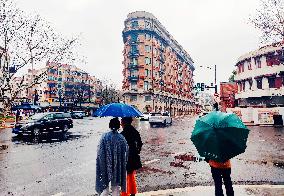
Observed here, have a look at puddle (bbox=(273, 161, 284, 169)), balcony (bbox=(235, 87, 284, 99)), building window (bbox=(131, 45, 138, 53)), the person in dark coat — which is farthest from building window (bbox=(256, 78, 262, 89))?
the person in dark coat

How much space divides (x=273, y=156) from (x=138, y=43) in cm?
6483

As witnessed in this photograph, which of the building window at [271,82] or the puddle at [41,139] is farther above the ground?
the building window at [271,82]

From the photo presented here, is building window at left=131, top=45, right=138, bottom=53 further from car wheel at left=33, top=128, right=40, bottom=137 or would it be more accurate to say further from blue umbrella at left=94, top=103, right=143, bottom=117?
blue umbrella at left=94, top=103, right=143, bottom=117

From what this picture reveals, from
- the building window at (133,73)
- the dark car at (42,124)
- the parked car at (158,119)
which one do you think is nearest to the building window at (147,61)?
the building window at (133,73)

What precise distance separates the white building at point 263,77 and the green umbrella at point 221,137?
138 ft

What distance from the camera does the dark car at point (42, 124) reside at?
19.5 meters

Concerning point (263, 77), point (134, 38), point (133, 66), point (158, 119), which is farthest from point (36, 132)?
point (134, 38)

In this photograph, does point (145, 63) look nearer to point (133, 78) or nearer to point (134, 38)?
point (133, 78)

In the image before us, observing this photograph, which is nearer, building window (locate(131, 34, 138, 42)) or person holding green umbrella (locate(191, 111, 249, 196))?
person holding green umbrella (locate(191, 111, 249, 196))

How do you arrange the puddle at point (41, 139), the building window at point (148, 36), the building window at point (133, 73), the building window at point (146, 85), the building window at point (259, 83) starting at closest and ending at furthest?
the puddle at point (41, 139)
the building window at point (259, 83)
the building window at point (146, 85)
the building window at point (133, 73)
the building window at point (148, 36)

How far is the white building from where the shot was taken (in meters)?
44.9

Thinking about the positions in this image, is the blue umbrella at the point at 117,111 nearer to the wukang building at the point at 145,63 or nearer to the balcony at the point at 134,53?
the wukang building at the point at 145,63

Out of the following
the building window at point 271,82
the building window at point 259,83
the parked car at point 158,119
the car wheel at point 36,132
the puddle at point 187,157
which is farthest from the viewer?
the building window at point 259,83

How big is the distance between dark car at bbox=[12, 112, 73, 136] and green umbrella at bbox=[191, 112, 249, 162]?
650 inches
